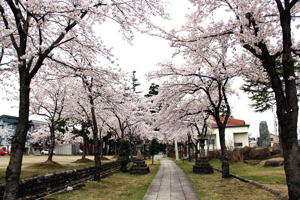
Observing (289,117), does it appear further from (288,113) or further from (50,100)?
(50,100)

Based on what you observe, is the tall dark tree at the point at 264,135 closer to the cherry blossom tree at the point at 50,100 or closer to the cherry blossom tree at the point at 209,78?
the cherry blossom tree at the point at 209,78

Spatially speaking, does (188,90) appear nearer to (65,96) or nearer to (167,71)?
(167,71)

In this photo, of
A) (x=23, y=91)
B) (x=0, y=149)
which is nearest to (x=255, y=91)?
(x=23, y=91)

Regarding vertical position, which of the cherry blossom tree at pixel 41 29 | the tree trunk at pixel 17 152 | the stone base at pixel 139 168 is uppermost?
the cherry blossom tree at pixel 41 29

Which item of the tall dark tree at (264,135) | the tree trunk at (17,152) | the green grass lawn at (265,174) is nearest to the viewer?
the tree trunk at (17,152)

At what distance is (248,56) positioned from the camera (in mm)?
11117

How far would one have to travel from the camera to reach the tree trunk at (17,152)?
540 centimetres

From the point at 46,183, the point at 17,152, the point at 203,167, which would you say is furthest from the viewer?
the point at 203,167

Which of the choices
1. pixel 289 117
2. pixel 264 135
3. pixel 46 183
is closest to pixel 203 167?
pixel 46 183

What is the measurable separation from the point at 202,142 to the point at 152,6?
13.3 metres

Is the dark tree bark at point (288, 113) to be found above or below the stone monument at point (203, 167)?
above

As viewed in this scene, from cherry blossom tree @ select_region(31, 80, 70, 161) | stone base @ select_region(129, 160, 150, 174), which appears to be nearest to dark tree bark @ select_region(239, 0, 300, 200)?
stone base @ select_region(129, 160, 150, 174)

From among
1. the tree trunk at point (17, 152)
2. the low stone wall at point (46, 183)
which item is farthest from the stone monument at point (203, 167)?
the tree trunk at point (17, 152)

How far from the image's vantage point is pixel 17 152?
5.55 metres
